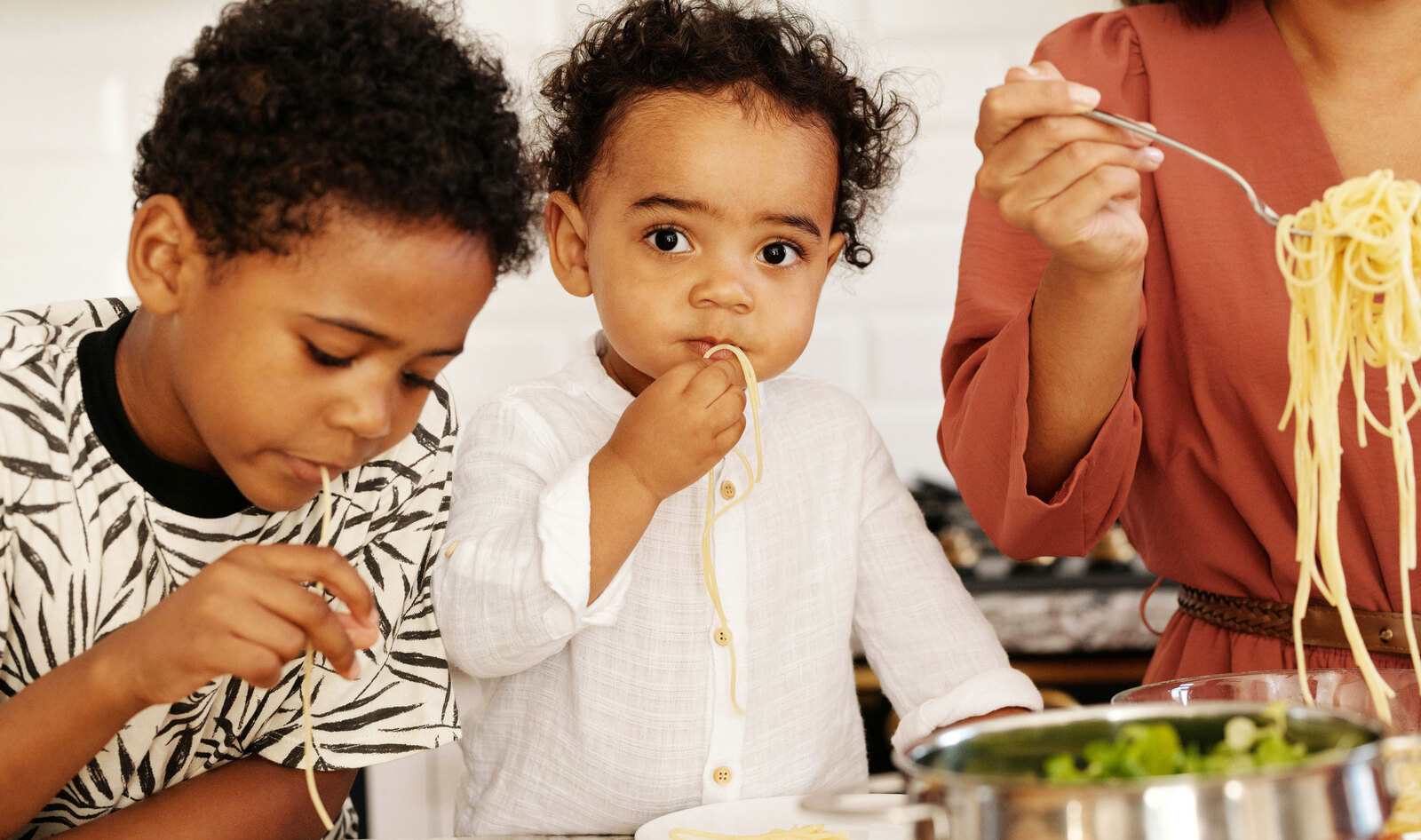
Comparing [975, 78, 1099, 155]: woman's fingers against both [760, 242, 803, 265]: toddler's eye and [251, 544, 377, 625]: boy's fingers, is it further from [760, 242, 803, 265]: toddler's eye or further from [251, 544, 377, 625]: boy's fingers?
[251, 544, 377, 625]: boy's fingers

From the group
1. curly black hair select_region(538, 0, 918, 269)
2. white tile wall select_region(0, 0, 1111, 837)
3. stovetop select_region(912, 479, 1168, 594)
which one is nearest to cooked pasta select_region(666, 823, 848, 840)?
curly black hair select_region(538, 0, 918, 269)

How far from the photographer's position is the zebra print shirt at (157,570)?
97cm

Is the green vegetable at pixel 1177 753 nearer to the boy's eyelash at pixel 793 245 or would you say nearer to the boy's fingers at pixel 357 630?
the boy's fingers at pixel 357 630

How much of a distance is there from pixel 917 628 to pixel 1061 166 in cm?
56

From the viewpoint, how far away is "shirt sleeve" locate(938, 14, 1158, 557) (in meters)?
1.11

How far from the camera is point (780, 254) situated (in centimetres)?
125

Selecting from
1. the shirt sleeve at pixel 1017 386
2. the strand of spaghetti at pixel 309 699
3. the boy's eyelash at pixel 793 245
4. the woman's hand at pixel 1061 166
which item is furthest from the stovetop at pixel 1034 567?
Answer: the strand of spaghetti at pixel 309 699

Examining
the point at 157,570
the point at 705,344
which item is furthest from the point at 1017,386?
the point at 157,570

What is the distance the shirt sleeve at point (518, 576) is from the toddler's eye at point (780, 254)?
309 millimetres

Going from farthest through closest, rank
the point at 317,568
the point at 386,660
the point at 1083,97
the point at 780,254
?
1. the point at 780,254
2. the point at 386,660
3. the point at 1083,97
4. the point at 317,568

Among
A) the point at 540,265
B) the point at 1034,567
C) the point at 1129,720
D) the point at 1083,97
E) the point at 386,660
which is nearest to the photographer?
the point at 1129,720

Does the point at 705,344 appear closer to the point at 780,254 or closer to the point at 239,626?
the point at 780,254

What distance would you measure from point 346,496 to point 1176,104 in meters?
0.92

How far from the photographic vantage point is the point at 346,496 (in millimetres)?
1108
